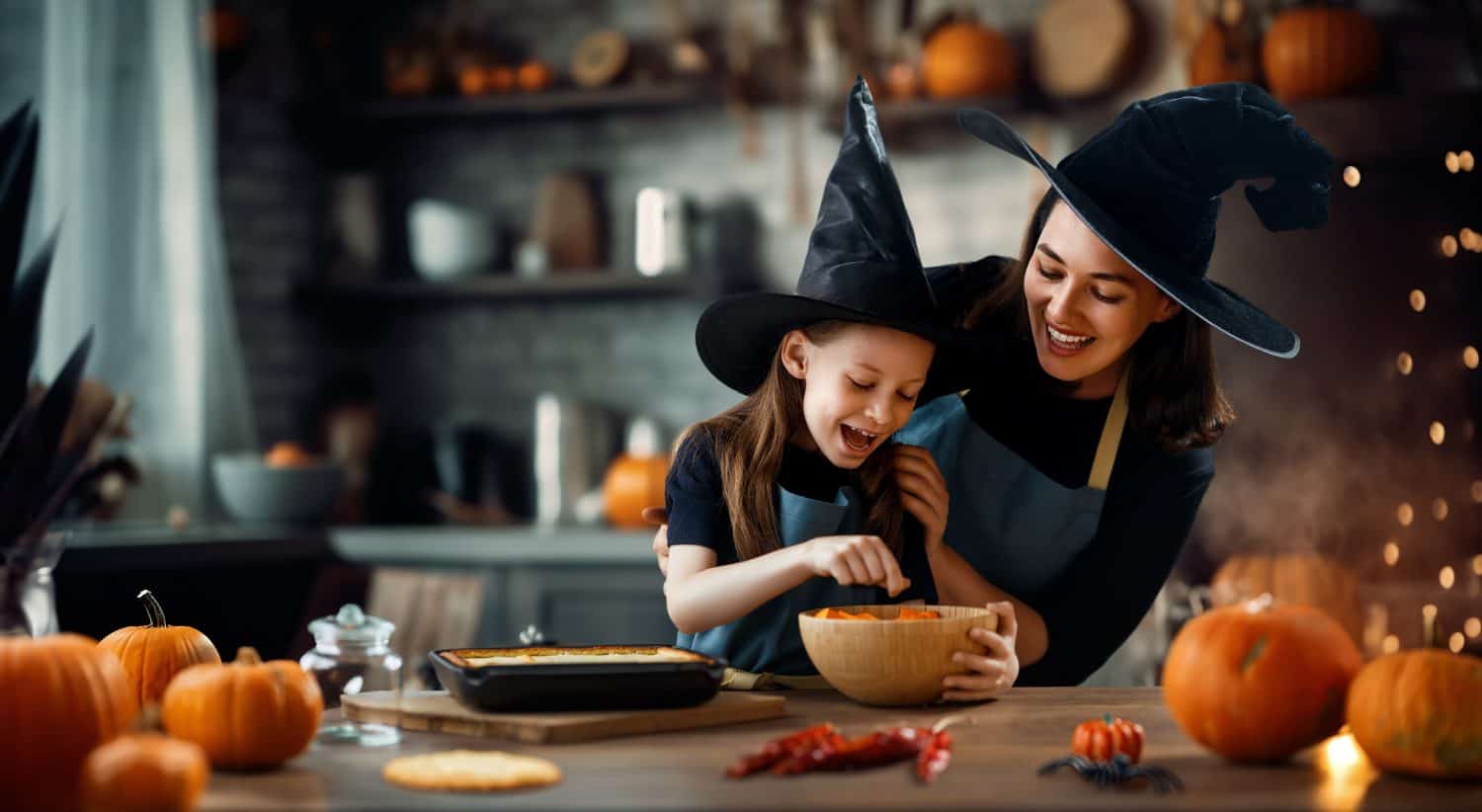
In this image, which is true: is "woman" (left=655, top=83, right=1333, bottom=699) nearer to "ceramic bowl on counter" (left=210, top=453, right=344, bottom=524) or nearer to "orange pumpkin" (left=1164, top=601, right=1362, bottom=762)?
"orange pumpkin" (left=1164, top=601, right=1362, bottom=762)

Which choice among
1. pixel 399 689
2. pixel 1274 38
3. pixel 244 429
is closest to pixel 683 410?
pixel 244 429

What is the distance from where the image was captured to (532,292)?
4.95 meters

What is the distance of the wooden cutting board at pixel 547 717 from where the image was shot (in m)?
1.38

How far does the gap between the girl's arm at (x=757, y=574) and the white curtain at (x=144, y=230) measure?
8.23ft

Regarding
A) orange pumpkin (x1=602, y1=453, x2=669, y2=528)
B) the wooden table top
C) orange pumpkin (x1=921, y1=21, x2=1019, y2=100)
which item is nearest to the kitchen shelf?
orange pumpkin (x1=602, y1=453, x2=669, y2=528)

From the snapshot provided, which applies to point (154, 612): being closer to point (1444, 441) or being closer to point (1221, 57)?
point (1444, 441)

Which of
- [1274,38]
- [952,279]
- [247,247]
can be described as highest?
[1274,38]

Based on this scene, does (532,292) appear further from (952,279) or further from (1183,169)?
(1183,169)

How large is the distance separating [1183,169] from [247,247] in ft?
11.7

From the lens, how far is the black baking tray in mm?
1419

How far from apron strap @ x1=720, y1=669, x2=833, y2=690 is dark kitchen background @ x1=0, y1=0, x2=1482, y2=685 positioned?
1821 mm

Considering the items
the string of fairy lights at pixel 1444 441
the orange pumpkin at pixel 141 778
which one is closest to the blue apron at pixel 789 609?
the orange pumpkin at pixel 141 778

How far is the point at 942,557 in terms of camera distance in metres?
1.95

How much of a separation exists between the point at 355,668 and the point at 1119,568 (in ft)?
3.72
